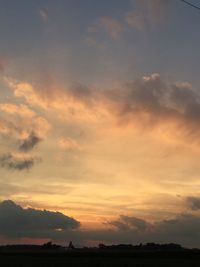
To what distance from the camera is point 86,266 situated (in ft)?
208

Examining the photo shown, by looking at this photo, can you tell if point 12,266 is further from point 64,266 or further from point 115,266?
point 115,266

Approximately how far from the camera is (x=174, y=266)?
6312cm

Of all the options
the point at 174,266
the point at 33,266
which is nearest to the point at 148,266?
the point at 174,266

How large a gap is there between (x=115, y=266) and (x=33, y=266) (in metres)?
11.1

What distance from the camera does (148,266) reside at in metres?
63.6

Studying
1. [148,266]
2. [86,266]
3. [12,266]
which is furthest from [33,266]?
[148,266]

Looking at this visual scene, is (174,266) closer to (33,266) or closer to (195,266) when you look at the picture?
(195,266)

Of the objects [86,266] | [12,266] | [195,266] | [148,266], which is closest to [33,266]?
[12,266]

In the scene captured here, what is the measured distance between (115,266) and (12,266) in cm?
1382

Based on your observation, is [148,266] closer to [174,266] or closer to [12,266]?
[174,266]

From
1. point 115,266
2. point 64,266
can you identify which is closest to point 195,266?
point 115,266

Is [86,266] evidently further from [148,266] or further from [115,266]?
[148,266]

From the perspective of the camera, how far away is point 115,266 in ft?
209

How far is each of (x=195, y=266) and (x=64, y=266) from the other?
677 inches
